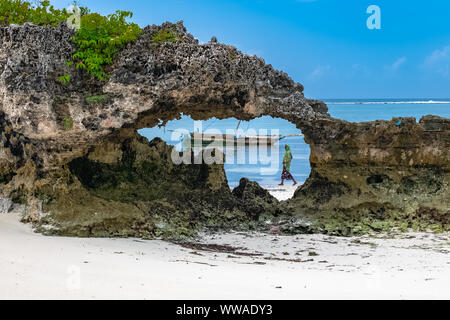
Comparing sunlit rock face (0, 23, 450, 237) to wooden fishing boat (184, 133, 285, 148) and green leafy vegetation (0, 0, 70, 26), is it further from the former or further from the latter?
wooden fishing boat (184, 133, 285, 148)

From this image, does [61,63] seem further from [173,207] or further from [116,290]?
[116,290]

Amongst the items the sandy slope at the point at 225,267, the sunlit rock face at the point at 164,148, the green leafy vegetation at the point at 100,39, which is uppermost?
the green leafy vegetation at the point at 100,39

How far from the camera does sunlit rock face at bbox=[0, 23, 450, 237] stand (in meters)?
7.91

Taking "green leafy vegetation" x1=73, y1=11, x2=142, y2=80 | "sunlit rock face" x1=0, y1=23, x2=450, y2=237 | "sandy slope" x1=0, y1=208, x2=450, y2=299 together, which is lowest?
"sandy slope" x1=0, y1=208, x2=450, y2=299

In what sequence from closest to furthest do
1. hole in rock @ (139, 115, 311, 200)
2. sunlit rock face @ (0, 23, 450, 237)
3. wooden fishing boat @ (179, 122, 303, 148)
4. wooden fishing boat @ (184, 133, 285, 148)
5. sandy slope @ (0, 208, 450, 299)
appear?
1. sandy slope @ (0, 208, 450, 299)
2. sunlit rock face @ (0, 23, 450, 237)
3. hole in rock @ (139, 115, 311, 200)
4. wooden fishing boat @ (179, 122, 303, 148)
5. wooden fishing boat @ (184, 133, 285, 148)

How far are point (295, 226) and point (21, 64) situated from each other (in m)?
5.63

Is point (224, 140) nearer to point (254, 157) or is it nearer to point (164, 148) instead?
point (254, 157)

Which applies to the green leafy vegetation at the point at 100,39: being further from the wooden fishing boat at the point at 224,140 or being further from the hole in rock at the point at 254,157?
the wooden fishing boat at the point at 224,140

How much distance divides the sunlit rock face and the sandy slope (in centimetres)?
72

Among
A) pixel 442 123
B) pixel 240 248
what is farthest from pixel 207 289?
pixel 442 123

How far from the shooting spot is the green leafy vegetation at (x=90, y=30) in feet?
26.6

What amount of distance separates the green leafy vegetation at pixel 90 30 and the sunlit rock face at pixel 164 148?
17cm

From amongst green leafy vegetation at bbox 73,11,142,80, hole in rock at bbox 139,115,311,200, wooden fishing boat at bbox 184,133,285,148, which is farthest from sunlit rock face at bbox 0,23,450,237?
wooden fishing boat at bbox 184,133,285,148

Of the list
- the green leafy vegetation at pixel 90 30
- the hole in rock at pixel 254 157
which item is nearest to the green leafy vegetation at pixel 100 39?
the green leafy vegetation at pixel 90 30
